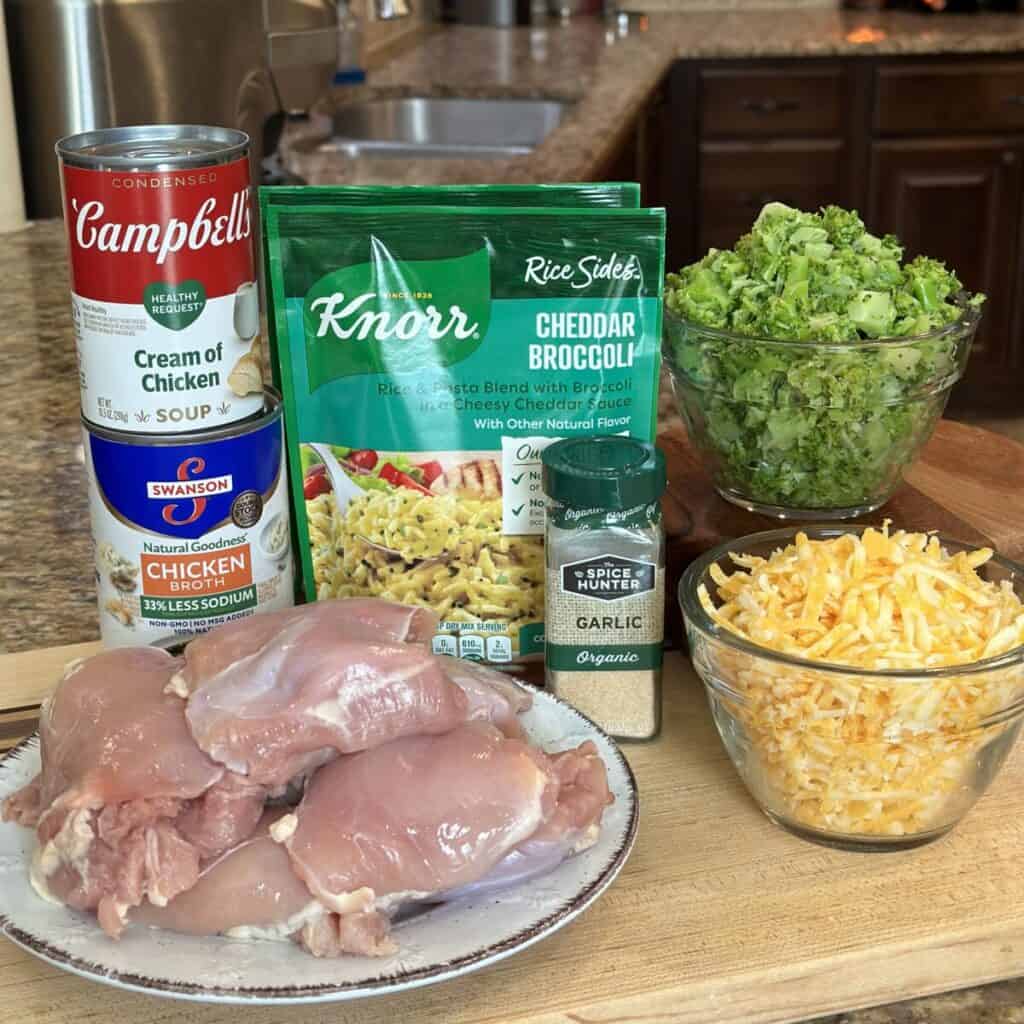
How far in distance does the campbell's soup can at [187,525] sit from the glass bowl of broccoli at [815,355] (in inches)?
13.7

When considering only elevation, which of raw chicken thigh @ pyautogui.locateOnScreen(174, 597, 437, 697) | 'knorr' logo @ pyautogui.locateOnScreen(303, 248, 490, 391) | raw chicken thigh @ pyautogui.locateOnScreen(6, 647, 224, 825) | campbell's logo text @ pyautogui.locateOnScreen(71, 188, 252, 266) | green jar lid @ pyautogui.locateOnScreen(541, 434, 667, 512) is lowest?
raw chicken thigh @ pyautogui.locateOnScreen(6, 647, 224, 825)

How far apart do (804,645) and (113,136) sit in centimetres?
56

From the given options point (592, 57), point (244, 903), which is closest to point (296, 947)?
point (244, 903)

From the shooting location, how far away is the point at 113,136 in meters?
0.93

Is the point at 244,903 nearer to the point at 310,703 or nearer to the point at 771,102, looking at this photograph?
the point at 310,703

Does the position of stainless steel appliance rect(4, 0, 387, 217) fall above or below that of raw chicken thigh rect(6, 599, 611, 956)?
above

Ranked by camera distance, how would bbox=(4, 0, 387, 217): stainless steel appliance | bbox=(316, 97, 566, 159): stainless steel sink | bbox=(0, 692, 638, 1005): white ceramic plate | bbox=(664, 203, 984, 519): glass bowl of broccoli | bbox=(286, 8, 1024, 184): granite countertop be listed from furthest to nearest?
bbox=(316, 97, 566, 159): stainless steel sink < bbox=(286, 8, 1024, 184): granite countertop < bbox=(4, 0, 387, 217): stainless steel appliance < bbox=(664, 203, 984, 519): glass bowl of broccoli < bbox=(0, 692, 638, 1005): white ceramic plate

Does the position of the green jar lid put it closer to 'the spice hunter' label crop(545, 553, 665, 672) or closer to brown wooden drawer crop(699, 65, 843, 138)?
'the spice hunter' label crop(545, 553, 665, 672)

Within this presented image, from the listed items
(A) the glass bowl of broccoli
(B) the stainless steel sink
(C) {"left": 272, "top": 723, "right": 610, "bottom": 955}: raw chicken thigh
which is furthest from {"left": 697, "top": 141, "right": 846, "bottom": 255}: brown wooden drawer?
(C) {"left": 272, "top": 723, "right": 610, "bottom": 955}: raw chicken thigh

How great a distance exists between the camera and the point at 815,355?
1060 mm

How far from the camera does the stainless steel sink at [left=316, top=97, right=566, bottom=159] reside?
11.1 ft

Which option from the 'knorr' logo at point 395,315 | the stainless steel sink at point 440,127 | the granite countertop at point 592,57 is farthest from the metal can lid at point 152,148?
the stainless steel sink at point 440,127

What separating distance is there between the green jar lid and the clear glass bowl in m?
0.17

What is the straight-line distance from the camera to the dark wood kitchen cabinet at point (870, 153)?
402cm
